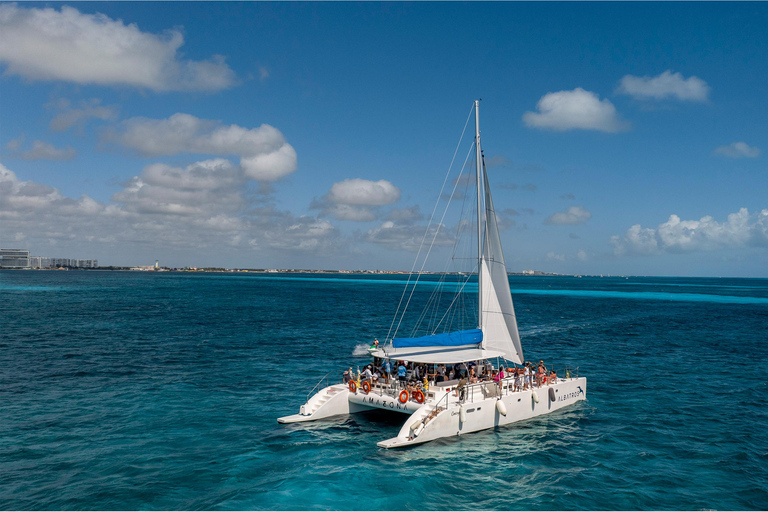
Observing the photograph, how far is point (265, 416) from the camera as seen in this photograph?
73.8 ft

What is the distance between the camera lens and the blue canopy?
23.2 m

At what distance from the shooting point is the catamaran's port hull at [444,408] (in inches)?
747

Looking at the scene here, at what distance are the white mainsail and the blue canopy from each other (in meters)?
0.97

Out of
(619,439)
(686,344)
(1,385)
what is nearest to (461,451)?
(619,439)

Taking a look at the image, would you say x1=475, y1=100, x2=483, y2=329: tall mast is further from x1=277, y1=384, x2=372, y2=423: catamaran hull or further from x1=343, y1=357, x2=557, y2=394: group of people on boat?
x1=277, y1=384, x2=372, y2=423: catamaran hull

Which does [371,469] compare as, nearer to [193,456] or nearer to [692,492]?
[193,456]

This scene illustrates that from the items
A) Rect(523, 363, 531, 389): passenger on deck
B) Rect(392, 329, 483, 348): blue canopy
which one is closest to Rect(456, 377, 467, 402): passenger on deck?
Rect(392, 329, 483, 348): blue canopy

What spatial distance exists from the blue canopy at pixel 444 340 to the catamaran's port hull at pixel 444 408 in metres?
2.87

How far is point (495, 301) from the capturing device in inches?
1004

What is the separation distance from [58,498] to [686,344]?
5071cm

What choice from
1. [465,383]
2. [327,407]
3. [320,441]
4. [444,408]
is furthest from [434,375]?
[320,441]

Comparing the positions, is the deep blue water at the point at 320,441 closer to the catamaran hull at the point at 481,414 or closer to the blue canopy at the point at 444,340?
the catamaran hull at the point at 481,414

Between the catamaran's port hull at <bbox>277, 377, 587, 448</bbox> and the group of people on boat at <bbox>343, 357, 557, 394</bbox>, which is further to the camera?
the group of people on boat at <bbox>343, 357, 557, 394</bbox>

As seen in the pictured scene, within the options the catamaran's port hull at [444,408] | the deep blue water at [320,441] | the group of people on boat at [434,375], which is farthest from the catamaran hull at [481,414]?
the group of people on boat at [434,375]
